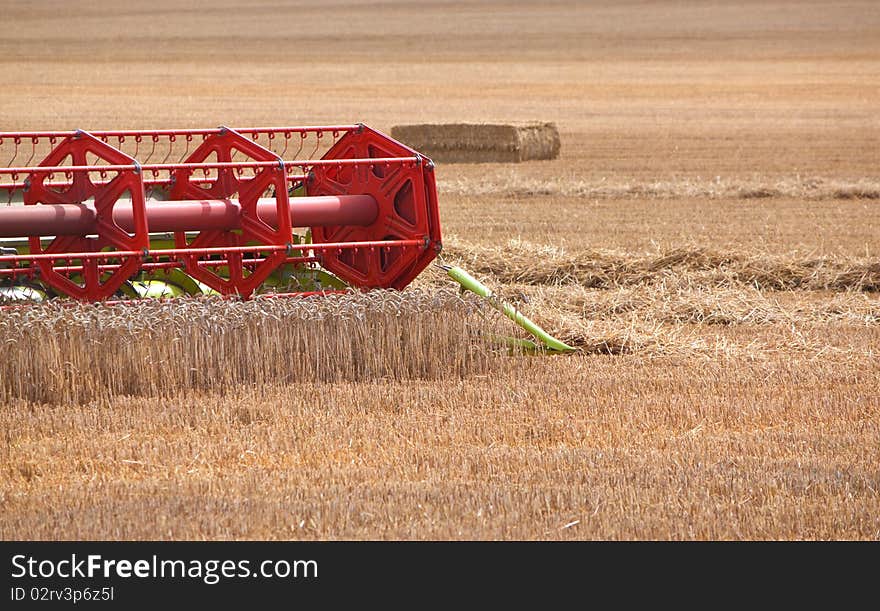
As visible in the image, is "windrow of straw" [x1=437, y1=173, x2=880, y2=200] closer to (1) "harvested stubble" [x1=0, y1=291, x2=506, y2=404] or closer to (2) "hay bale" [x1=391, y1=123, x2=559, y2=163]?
(2) "hay bale" [x1=391, y1=123, x2=559, y2=163]

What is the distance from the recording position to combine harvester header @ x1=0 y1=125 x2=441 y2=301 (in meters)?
8.55

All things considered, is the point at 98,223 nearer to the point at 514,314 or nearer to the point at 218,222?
the point at 218,222

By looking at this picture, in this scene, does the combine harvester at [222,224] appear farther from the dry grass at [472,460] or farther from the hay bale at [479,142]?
the hay bale at [479,142]

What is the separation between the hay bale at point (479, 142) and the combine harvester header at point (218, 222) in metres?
14.7

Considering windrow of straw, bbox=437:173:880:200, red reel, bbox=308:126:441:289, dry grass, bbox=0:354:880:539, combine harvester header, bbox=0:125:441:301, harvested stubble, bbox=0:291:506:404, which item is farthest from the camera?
windrow of straw, bbox=437:173:880:200

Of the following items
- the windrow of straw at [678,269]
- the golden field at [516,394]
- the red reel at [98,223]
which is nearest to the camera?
the golden field at [516,394]

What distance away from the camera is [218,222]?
9117mm

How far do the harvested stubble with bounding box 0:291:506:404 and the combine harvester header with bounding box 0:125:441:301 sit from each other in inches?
22.6

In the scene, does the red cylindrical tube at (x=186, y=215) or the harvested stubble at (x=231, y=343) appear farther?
the red cylindrical tube at (x=186, y=215)

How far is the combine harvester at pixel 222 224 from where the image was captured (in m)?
8.55

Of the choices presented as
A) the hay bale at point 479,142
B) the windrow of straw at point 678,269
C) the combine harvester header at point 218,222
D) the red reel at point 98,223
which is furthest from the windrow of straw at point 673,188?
the red reel at point 98,223

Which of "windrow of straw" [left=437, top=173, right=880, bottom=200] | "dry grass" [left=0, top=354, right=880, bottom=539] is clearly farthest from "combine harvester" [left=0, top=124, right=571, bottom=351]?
"windrow of straw" [left=437, top=173, right=880, bottom=200]

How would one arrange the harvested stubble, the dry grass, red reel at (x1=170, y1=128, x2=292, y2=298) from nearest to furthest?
the dry grass, the harvested stubble, red reel at (x1=170, y1=128, x2=292, y2=298)

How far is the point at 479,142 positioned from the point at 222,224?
1625cm
